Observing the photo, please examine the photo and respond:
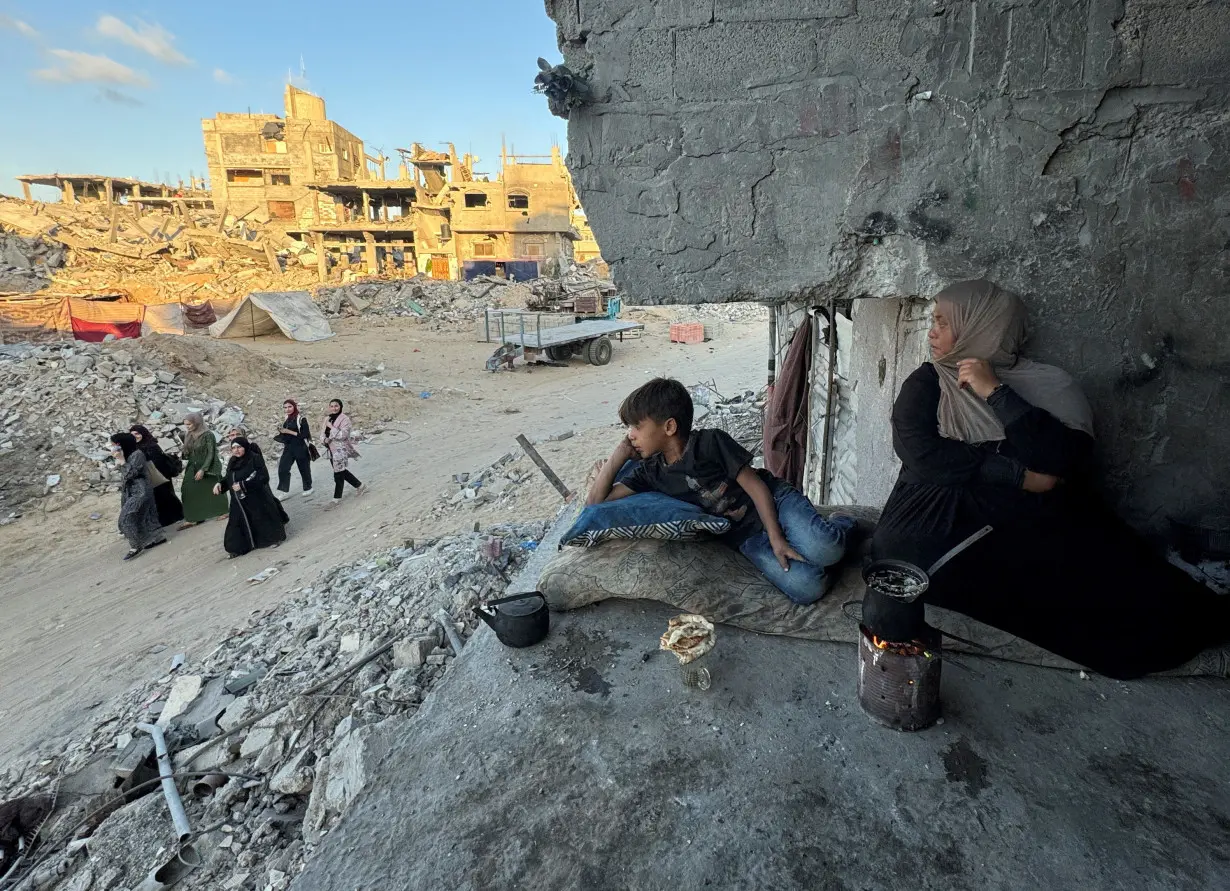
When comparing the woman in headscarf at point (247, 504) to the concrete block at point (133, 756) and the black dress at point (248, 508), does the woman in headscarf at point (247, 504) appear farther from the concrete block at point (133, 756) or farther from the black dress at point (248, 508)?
the concrete block at point (133, 756)

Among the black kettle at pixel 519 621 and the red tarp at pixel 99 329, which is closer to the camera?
the black kettle at pixel 519 621

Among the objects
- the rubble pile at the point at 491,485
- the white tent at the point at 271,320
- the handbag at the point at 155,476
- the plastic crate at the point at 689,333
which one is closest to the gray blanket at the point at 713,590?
the rubble pile at the point at 491,485

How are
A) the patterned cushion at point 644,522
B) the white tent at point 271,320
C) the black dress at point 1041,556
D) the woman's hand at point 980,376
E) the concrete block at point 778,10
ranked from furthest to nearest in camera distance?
the white tent at point 271,320, the patterned cushion at point 644,522, the concrete block at point 778,10, the woman's hand at point 980,376, the black dress at point 1041,556

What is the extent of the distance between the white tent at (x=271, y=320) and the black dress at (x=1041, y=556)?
20.3 meters

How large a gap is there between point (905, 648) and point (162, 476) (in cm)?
866

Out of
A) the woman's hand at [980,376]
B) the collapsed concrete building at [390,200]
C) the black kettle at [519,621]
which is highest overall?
the collapsed concrete building at [390,200]

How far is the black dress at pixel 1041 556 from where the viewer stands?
2123mm

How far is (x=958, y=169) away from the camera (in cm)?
249

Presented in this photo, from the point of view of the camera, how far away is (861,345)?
13.9ft

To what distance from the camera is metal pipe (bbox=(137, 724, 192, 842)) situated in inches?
100

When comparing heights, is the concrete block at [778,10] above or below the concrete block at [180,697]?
above

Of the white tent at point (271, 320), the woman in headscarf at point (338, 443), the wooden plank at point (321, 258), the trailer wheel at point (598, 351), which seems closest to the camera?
the woman in headscarf at point (338, 443)

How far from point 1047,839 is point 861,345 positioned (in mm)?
3183

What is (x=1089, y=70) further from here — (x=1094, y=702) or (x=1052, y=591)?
(x=1094, y=702)
